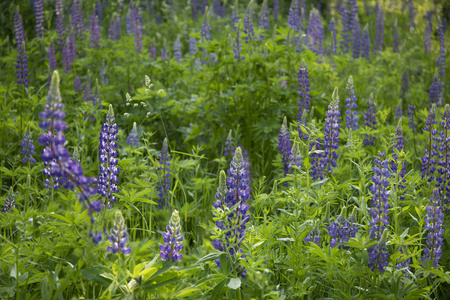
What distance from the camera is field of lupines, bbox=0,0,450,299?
6.36ft

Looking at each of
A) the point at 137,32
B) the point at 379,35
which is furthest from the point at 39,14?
the point at 379,35

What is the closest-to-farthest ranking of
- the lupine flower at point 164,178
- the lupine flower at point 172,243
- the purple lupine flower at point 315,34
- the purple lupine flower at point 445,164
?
the lupine flower at point 172,243, the purple lupine flower at point 445,164, the lupine flower at point 164,178, the purple lupine flower at point 315,34

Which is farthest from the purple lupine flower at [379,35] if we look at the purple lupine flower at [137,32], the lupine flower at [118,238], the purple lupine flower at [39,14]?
the lupine flower at [118,238]

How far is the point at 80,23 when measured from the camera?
6.86 metres

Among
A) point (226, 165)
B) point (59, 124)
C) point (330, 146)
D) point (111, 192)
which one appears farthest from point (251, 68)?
point (59, 124)

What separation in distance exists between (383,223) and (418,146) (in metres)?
2.10

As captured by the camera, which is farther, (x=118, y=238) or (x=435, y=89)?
(x=435, y=89)

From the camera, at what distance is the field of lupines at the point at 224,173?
194 centimetres

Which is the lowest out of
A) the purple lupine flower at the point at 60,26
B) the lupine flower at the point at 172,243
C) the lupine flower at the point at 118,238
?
the lupine flower at the point at 172,243

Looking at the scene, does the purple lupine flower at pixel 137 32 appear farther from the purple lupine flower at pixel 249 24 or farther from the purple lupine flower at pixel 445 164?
the purple lupine flower at pixel 445 164

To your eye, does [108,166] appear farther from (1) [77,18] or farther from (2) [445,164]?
Result: (1) [77,18]

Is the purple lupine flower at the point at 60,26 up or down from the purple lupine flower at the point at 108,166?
up

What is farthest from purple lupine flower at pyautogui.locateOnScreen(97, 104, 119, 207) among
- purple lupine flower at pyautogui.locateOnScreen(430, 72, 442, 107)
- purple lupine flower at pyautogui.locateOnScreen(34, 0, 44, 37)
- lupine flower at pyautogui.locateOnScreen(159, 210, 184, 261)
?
purple lupine flower at pyautogui.locateOnScreen(34, 0, 44, 37)

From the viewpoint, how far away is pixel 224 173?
6.88 feet
